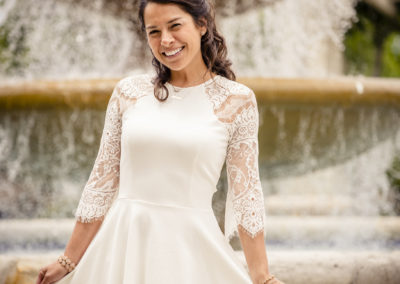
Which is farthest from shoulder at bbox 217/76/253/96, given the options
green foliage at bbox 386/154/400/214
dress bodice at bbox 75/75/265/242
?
green foliage at bbox 386/154/400/214

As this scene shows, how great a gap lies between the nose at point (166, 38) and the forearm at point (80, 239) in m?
0.74

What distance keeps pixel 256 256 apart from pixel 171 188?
403mm

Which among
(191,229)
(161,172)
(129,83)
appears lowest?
(191,229)

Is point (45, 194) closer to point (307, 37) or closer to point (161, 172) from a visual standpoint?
point (307, 37)

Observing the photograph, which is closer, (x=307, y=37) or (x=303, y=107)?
(x=303, y=107)

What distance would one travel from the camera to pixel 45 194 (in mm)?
9086

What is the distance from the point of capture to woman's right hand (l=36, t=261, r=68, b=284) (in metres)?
1.84

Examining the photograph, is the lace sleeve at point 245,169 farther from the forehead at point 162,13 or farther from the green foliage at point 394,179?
the green foliage at point 394,179

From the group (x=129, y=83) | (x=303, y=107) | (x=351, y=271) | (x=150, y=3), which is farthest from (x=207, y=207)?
(x=303, y=107)

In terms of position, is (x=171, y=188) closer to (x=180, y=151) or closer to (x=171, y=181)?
(x=171, y=181)

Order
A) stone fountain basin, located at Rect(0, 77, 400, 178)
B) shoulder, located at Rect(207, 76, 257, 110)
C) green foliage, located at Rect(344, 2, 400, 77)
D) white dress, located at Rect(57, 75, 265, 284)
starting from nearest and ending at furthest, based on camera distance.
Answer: white dress, located at Rect(57, 75, 265, 284) < shoulder, located at Rect(207, 76, 257, 110) < stone fountain basin, located at Rect(0, 77, 400, 178) < green foliage, located at Rect(344, 2, 400, 77)

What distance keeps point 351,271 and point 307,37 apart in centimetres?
919

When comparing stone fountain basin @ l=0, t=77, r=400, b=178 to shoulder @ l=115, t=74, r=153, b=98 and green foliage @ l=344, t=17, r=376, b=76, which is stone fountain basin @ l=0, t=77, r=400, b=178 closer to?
shoulder @ l=115, t=74, r=153, b=98

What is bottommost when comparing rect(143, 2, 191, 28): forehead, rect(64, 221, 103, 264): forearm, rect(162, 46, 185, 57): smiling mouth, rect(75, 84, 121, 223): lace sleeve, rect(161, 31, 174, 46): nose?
rect(64, 221, 103, 264): forearm
